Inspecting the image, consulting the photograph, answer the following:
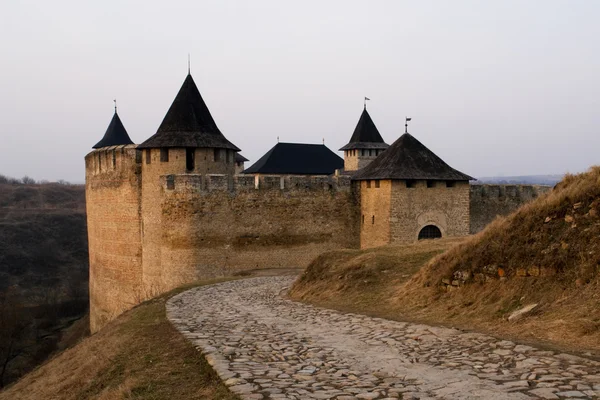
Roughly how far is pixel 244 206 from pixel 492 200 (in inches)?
375

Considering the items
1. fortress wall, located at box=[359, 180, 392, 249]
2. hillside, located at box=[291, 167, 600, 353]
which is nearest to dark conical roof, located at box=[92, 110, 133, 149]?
fortress wall, located at box=[359, 180, 392, 249]

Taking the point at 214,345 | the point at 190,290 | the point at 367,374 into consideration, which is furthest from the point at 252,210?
the point at 367,374

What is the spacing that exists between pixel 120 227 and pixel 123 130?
661 inches

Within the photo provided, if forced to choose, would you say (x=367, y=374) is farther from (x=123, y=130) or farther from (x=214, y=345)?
(x=123, y=130)

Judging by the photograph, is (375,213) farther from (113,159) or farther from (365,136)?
(365,136)

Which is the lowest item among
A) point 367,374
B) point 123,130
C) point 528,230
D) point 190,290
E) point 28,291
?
point 28,291

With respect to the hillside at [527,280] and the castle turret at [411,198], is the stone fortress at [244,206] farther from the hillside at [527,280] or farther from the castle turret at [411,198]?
the hillside at [527,280]

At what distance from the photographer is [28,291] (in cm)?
4438

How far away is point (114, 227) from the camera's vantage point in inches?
912

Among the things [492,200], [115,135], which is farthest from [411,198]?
[115,135]

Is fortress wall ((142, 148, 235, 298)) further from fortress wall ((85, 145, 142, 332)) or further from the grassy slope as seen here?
the grassy slope

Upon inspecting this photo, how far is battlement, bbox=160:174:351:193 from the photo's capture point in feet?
64.2

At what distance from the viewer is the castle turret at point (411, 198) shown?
19922 millimetres

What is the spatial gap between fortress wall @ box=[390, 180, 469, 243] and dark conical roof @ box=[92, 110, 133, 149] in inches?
902
